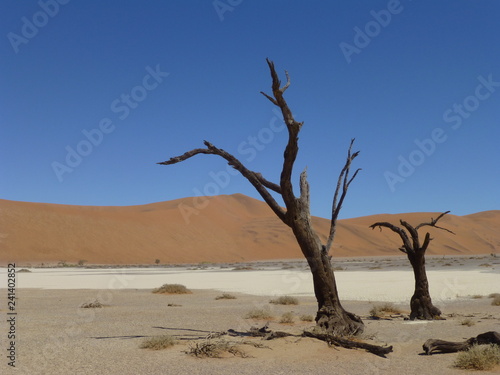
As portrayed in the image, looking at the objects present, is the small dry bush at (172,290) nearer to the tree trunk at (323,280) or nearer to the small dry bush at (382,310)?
the small dry bush at (382,310)

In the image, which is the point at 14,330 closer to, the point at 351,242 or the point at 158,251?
the point at 158,251

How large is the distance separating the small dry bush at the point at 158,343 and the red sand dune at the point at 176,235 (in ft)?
233

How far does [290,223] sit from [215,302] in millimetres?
10926

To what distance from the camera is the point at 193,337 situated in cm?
1110

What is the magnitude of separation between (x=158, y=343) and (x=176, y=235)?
94741 mm

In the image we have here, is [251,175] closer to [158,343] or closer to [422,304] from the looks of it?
[158,343]

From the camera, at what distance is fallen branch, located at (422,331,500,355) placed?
29.4 feet

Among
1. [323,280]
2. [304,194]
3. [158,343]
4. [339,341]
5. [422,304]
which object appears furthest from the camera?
[422,304]

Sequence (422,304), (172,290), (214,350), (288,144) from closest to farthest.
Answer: (214,350), (288,144), (422,304), (172,290)

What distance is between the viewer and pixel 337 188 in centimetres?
1138

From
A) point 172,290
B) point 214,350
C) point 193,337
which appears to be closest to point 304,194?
point 214,350

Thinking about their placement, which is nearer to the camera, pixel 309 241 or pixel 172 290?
pixel 309 241

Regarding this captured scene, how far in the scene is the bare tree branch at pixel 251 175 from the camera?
10.7m

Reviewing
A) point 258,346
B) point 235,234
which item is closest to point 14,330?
point 258,346
